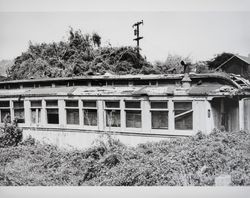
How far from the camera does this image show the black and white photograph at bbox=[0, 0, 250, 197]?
17.9ft

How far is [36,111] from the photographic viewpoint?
27.4 feet

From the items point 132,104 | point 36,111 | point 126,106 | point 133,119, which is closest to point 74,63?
point 36,111

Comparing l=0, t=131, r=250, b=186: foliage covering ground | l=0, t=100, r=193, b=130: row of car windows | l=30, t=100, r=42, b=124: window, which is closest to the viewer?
l=0, t=131, r=250, b=186: foliage covering ground

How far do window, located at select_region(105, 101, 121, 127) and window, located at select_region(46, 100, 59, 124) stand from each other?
1.50 metres

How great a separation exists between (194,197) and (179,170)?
19.9 inches

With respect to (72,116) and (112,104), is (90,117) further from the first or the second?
(112,104)

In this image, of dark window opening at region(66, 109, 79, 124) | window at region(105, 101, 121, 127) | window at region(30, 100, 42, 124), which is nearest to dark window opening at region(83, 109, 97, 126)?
dark window opening at region(66, 109, 79, 124)

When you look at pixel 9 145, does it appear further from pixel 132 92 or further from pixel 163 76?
pixel 163 76

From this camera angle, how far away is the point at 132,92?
7.04 metres

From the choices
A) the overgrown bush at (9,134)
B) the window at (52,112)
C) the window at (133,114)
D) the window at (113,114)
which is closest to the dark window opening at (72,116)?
the window at (52,112)

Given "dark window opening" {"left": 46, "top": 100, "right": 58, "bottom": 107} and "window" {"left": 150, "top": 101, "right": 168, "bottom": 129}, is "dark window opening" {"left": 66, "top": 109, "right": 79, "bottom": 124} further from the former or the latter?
"window" {"left": 150, "top": 101, "right": 168, "bottom": 129}

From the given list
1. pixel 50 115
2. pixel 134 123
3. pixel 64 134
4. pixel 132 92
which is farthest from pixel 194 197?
pixel 50 115

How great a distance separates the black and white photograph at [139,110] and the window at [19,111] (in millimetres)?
31

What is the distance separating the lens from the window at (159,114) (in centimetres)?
662
